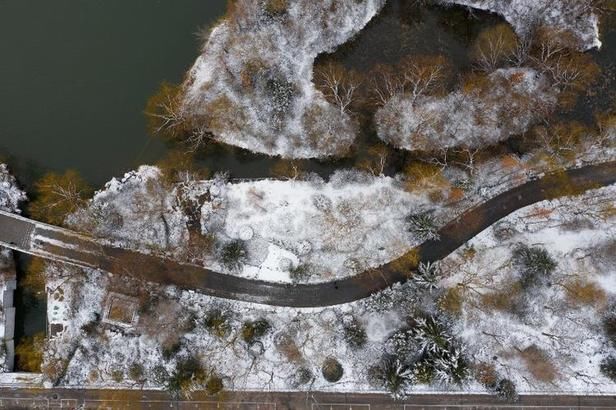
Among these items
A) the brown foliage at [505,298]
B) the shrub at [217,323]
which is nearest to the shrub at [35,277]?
the shrub at [217,323]

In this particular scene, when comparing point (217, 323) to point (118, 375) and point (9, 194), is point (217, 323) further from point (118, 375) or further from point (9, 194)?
point (9, 194)

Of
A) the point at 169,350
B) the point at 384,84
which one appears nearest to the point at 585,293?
the point at 384,84

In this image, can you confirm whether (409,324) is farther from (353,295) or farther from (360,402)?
(360,402)

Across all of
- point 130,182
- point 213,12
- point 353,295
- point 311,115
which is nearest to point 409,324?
point 353,295

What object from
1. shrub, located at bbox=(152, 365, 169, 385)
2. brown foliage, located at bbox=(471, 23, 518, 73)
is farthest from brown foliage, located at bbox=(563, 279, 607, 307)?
shrub, located at bbox=(152, 365, 169, 385)

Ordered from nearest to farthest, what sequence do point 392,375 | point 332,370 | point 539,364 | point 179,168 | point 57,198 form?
point 392,375, point 539,364, point 332,370, point 57,198, point 179,168
